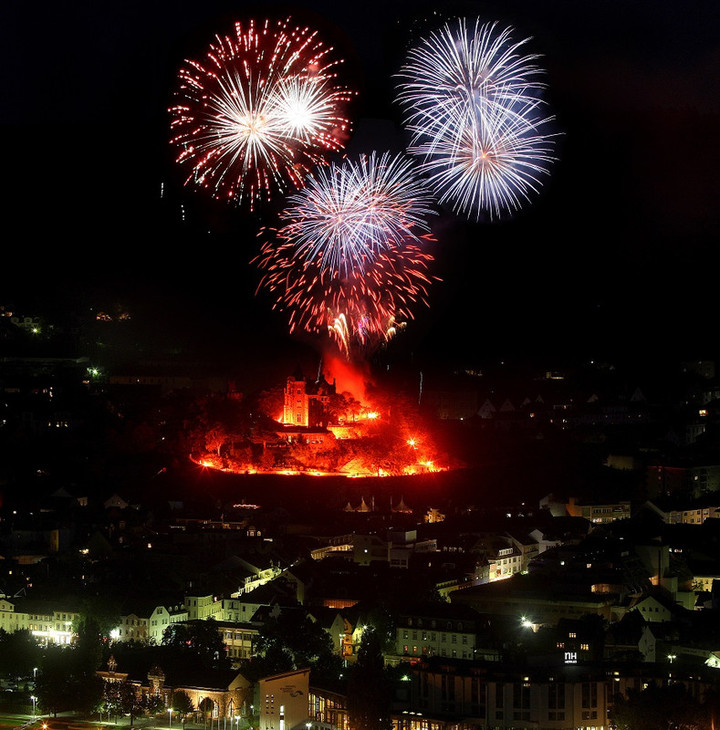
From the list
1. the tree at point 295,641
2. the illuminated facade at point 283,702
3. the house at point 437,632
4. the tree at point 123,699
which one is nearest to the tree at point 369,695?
the illuminated facade at point 283,702

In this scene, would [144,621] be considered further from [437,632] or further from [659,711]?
[659,711]

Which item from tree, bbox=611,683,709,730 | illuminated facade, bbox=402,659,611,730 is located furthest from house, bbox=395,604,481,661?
tree, bbox=611,683,709,730

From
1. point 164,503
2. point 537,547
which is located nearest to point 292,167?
point 537,547

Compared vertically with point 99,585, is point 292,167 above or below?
above

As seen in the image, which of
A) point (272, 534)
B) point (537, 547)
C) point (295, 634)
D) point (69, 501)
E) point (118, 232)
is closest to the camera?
point (295, 634)

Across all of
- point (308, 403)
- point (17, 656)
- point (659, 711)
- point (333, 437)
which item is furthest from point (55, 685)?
point (308, 403)

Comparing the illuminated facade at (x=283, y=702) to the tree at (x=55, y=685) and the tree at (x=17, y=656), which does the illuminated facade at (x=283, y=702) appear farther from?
the tree at (x=17, y=656)

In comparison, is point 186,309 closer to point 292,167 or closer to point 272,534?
point 272,534

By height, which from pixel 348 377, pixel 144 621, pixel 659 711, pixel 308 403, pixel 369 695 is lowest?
pixel 659 711

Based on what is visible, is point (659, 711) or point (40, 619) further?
point (40, 619)
